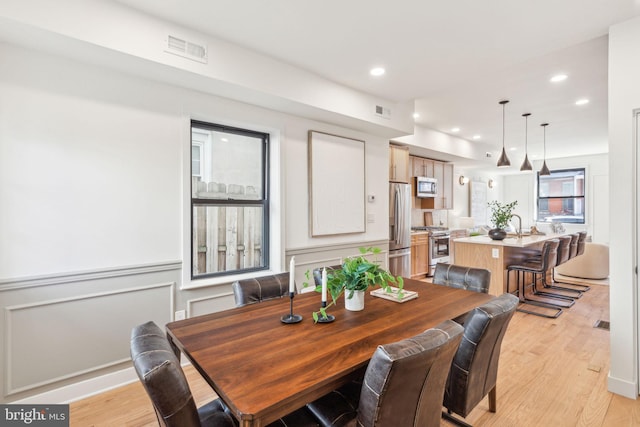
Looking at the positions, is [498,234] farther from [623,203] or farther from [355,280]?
[355,280]

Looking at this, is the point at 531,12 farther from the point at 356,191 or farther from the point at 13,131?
the point at 13,131

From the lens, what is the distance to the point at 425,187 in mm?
6508

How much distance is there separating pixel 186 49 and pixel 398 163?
12.1 ft

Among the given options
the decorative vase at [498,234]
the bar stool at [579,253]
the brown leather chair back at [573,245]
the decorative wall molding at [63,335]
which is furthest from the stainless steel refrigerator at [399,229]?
the decorative wall molding at [63,335]

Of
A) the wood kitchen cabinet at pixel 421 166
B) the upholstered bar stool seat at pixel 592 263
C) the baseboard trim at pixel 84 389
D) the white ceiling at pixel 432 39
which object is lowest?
the baseboard trim at pixel 84 389

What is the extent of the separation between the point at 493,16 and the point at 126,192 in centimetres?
308

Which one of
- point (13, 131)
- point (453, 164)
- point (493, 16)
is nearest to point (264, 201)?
point (13, 131)

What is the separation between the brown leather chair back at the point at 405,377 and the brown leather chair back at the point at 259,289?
1.19 m

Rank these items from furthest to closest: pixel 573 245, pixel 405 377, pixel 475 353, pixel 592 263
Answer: pixel 592 263 → pixel 573 245 → pixel 475 353 → pixel 405 377

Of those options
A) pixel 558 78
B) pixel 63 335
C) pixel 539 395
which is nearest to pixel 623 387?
pixel 539 395

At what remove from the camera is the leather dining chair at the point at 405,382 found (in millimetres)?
1063

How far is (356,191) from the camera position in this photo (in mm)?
4168

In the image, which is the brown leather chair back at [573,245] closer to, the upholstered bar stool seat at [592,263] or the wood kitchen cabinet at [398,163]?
the upholstered bar stool seat at [592,263]

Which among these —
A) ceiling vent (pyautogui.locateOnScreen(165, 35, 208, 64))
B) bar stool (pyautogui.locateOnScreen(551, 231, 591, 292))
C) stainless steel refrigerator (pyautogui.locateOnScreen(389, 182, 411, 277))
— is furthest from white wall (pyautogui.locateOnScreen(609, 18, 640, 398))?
bar stool (pyautogui.locateOnScreen(551, 231, 591, 292))
